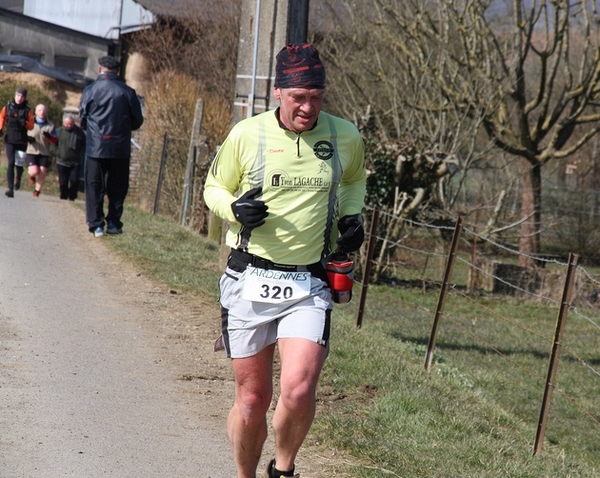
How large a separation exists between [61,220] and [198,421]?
407 inches

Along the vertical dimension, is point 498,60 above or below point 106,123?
above

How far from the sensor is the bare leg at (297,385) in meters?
4.40

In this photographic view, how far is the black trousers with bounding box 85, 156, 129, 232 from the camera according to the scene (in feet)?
39.3

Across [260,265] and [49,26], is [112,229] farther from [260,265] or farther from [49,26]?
[49,26]

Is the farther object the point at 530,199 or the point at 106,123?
the point at 530,199

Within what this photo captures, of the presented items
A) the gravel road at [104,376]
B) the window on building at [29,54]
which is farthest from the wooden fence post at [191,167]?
the window on building at [29,54]

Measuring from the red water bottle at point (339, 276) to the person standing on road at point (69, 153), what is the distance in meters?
15.4

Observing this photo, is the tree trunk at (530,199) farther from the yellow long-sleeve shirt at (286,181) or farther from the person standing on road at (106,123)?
the yellow long-sleeve shirt at (286,181)

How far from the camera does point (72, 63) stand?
34625 mm

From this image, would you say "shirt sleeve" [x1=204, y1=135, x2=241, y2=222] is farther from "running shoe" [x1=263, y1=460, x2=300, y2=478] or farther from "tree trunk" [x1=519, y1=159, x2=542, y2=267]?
"tree trunk" [x1=519, y1=159, x2=542, y2=267]

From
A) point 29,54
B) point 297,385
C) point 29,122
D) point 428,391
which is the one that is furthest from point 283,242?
point 29,54

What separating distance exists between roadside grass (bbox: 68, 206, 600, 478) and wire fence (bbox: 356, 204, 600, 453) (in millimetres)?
46

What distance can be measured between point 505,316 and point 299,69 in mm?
14271

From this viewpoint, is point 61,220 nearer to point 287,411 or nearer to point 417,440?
point 417,440
